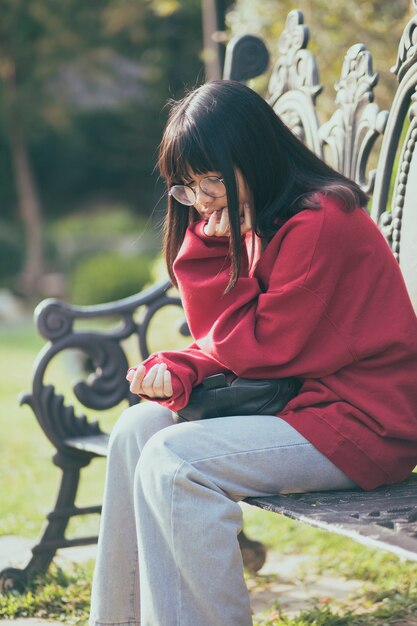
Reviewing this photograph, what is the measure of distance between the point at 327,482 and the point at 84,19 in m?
17.3

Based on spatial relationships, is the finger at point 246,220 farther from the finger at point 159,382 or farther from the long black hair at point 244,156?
the finger at point 159,382

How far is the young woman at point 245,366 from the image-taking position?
2.14 meters

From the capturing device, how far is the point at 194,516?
6.96 ft

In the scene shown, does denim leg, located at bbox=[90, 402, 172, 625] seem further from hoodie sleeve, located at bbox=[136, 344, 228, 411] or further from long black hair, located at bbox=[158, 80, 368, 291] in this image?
long black hair, located at bbox=[158, 80, 368, 291]

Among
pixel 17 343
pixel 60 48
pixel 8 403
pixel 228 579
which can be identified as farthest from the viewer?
pixel 60 48

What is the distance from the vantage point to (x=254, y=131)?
93.9 inches

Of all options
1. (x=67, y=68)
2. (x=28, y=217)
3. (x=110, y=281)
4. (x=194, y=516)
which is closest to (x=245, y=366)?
(x=194, y=516)

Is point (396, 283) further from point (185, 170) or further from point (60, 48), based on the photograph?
point (60, 48)

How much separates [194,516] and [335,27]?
5.22 meters

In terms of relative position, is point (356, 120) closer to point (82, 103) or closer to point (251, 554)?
point (251, 554)

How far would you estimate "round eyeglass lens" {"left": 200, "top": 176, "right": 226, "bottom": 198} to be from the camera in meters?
2.38

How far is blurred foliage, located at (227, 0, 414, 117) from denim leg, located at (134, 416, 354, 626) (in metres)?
4.20

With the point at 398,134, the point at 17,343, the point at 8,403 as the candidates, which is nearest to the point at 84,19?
the point at 17,343

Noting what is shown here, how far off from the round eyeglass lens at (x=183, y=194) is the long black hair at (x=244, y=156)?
0.02 meters
